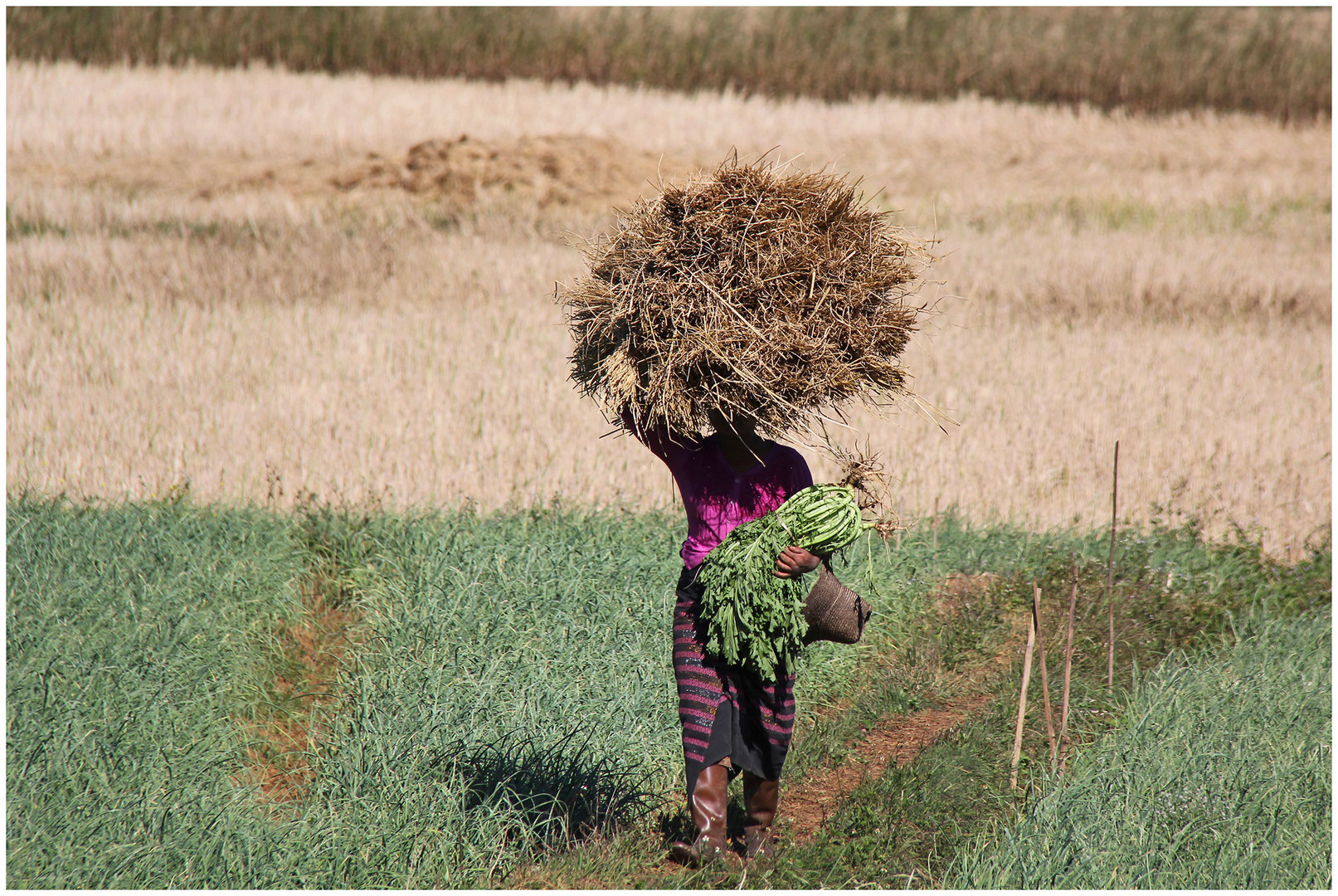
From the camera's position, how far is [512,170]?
1401cm

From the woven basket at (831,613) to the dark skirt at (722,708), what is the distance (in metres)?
0.20

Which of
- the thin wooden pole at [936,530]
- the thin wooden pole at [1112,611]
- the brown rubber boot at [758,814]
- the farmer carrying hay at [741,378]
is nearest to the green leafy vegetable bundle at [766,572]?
the farmer carrying hay at [741,378]

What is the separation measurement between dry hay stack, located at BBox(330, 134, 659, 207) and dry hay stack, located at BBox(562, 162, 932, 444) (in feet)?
32.7

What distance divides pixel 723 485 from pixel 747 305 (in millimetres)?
577

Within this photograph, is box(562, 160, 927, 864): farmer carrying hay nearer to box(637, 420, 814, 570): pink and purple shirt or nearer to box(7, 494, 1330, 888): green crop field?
box(637, 420, 814, 570): pink and purple shirt

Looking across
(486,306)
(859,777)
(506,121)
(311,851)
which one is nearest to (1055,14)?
(506,121)

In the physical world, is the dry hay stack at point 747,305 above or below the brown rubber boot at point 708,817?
above

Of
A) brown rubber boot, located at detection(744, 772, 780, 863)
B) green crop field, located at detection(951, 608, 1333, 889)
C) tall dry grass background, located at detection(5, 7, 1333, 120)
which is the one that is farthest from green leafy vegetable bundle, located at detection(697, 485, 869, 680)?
tall dry grass background, located at detection(5, 7, 1333, 120)

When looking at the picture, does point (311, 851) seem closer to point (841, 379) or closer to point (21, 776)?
point (21, 776)

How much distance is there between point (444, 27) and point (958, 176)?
9.21 meters

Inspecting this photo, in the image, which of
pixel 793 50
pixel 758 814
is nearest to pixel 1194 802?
pixel 758 814

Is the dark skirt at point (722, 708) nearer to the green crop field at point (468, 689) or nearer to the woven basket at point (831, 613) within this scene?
the woven basket at point (831, 613)

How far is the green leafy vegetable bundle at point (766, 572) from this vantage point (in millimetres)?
3420

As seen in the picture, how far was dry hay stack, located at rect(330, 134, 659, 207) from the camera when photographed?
13.6m
